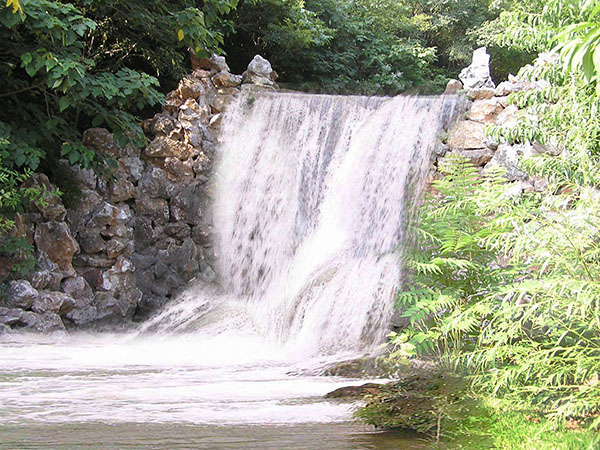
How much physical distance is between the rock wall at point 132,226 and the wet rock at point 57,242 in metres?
0.01

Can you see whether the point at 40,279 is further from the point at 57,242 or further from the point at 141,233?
the point at 141,233

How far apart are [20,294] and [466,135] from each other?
5508 mm

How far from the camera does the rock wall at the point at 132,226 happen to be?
7.93 metres

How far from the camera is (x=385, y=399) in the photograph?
3811 millimetres

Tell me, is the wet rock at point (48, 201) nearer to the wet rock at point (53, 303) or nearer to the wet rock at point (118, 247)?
the wet rock at point (118, 247)

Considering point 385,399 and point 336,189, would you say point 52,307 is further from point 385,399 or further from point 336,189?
point 385,399

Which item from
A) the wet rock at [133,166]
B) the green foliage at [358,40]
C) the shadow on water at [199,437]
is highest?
the green foliage at [358,40]

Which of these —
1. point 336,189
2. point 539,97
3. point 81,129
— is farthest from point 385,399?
point 81,129

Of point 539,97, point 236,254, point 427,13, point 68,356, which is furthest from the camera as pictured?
point 427,13

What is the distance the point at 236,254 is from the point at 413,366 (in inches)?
179

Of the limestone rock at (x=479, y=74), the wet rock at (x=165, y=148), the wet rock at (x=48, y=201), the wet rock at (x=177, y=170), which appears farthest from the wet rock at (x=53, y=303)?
the limestone rock at (x=479, y=74)

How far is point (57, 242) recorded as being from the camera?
316 inches

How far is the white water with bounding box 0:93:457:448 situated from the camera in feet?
13.9

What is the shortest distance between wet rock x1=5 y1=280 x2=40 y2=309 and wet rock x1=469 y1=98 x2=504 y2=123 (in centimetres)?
558
